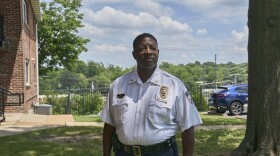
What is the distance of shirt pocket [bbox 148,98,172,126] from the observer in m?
2.91

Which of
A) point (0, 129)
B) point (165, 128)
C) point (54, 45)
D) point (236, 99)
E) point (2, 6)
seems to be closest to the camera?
point (165, 128)

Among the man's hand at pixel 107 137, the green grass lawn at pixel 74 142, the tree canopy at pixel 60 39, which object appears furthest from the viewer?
the tree canopy at pixel 60 39

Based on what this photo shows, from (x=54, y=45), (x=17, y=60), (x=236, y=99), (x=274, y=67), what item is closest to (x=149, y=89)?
(x=274, y=67)

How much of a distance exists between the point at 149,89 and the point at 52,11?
32387 mm

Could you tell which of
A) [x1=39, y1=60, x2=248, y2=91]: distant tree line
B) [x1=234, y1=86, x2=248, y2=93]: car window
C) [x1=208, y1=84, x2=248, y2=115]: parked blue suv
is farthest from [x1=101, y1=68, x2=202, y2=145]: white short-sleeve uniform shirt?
[x1=39, y1=60, x2=248, y2=91]: distant tree line

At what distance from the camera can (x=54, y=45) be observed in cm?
3272

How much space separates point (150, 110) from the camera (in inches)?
115

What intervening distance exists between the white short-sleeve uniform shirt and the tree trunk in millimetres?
3802

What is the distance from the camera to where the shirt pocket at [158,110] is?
9.55 ft

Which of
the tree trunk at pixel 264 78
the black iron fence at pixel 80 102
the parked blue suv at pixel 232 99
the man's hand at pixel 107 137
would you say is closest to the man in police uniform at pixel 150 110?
the man's hand at pixel 107 137

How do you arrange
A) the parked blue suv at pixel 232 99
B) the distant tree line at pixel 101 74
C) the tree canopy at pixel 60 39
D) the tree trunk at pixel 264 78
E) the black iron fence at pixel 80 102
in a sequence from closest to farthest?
1. the tree trunk at pixel 264 78
2. the parked blue suv at pixel 232 99
3. the black iron fence at pixel 80 102
4. the tree canopy at pixel 60 39
5. the distant tree line at pixel 101 74

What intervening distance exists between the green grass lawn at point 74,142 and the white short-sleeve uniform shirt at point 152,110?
14.8 feet

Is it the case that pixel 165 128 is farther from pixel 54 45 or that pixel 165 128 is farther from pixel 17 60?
pixel 54 45

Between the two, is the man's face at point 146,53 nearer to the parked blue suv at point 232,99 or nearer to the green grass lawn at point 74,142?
the green grass lawn at point 74,142
